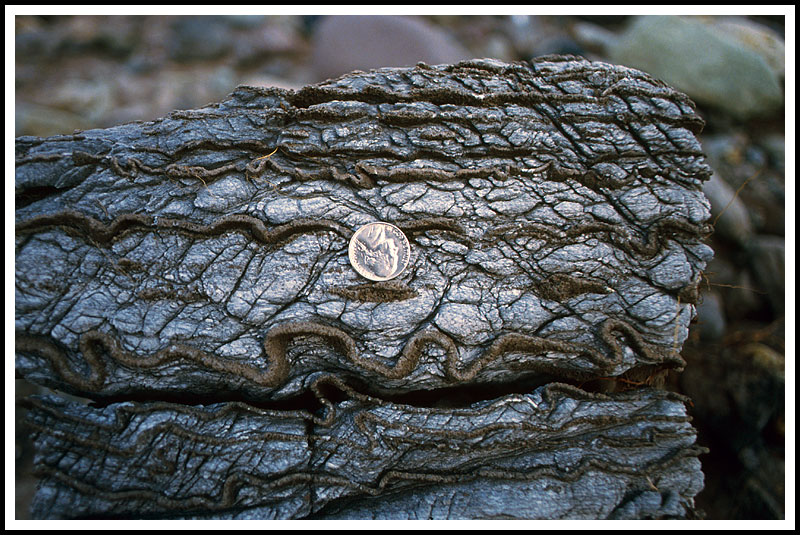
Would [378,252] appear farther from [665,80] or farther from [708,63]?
[708,63]

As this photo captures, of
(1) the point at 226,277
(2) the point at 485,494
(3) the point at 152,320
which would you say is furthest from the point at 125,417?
(2) the point at 485,494

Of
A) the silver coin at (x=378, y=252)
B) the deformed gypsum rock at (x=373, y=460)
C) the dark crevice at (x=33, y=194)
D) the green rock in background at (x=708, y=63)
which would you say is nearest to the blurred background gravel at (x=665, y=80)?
the green rock in background at (x=708, y=63)

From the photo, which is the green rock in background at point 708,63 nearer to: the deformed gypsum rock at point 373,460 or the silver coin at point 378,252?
the deformed gypsum rock at point 373,460

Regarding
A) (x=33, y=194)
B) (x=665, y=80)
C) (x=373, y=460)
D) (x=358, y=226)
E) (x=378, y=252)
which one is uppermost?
(x=665, y=80)

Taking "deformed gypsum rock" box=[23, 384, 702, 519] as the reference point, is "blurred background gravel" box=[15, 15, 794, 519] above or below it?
above

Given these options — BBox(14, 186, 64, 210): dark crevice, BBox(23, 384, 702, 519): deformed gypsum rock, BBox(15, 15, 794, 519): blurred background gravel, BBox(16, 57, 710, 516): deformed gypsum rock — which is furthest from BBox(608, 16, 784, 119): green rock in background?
BBox(14, 186, 64, 210): dark crevice

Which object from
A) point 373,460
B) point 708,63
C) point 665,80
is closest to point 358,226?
point 373,460

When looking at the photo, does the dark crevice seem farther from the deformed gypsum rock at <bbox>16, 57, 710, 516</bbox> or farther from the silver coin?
the silver coin
